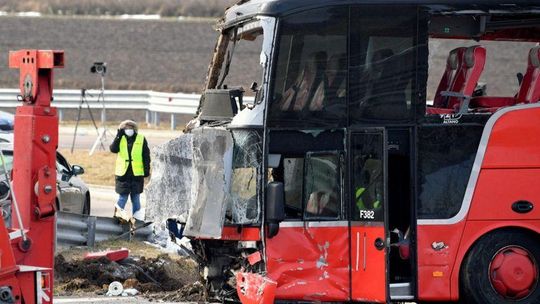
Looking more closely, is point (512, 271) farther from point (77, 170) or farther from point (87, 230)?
point (77, 170)

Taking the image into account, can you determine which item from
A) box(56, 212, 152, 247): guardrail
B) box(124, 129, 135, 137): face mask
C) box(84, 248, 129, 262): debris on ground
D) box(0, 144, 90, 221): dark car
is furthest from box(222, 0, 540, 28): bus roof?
box(124, 129, 135, 137): face mask

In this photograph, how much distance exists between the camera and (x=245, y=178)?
41.2ft

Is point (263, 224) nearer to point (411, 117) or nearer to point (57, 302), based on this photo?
point (411, 117)

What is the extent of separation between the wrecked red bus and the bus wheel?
0.5 inches

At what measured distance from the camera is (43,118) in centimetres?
1086

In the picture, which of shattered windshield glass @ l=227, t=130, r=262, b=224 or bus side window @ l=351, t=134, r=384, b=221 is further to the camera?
bus side window @ l=351, t=134, r=384, b=221

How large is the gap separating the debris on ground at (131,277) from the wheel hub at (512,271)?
3222 millimetres

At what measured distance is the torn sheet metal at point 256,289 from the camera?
12.2m

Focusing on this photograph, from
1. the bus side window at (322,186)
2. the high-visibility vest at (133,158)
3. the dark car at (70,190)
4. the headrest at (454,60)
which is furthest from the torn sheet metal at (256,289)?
the high-visibility vest at (133,158)

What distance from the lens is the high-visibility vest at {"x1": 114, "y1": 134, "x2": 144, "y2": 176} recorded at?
2141 centimetres

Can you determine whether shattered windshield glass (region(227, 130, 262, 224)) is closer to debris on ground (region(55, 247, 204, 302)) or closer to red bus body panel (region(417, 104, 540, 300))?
red bus body panel (region(417, 104, 540, 300))

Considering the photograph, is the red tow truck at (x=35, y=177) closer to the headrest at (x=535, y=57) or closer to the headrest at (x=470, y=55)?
the headrest at (x=470, y=55)

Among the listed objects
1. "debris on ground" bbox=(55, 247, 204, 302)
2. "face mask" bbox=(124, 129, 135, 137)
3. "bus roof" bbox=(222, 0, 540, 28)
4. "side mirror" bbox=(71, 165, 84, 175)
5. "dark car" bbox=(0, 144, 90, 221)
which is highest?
"bus roof" bbox=(222, 0, 540, 28)

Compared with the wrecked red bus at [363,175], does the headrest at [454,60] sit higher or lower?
higher
